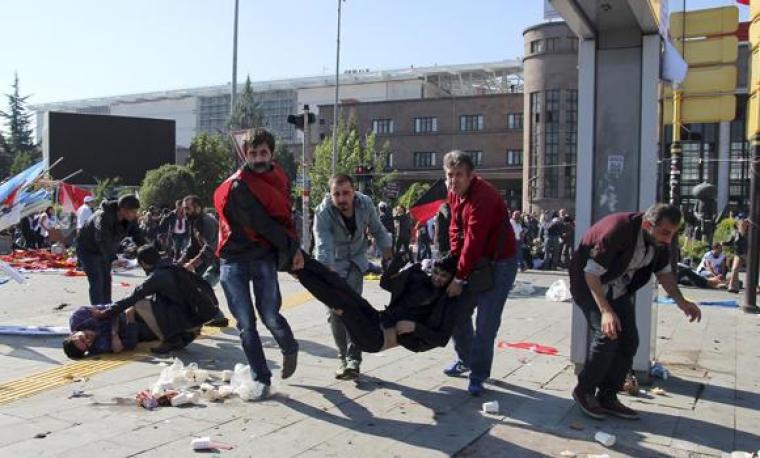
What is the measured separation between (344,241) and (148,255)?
7.72 feet

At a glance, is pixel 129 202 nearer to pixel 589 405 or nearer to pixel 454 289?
pixel 454 289

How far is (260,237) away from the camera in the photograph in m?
5.11

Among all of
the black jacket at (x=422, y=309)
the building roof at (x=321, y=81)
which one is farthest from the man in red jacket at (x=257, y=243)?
the building roof at (x=321, y=81)

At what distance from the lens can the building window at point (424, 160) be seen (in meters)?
66.9

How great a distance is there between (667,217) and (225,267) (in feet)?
9.97

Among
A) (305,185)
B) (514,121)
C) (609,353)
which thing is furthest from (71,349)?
(514,121)

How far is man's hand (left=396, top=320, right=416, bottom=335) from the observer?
5.10 meters

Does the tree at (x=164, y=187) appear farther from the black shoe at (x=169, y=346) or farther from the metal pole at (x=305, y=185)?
the black shoe at (x=169, y=346)

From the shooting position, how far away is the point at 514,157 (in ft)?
210

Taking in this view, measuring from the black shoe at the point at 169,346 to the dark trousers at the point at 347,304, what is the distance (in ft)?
7.60

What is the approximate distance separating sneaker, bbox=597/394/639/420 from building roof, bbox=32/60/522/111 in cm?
8591

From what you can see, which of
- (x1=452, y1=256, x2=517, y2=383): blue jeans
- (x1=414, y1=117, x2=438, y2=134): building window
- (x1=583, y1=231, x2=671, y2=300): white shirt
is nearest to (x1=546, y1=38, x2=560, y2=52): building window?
(x1=414, y1=117, x2=438, y2=134): building window

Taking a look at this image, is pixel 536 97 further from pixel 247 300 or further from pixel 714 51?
pixel 247 300

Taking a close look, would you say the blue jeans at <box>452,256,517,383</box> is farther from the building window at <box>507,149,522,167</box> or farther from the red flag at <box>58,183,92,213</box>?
the building window at <box>507,149,522,167</box>
